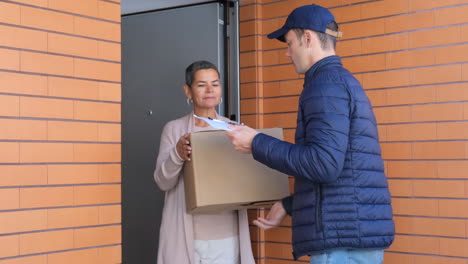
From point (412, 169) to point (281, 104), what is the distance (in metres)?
1.00

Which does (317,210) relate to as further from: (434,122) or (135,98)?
(135,98)

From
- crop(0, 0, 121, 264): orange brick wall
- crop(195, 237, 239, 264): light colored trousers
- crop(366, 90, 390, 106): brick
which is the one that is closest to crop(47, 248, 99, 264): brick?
crop(0, 0, 121, 264): orange brick wall

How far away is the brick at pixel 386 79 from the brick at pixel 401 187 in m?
0.55

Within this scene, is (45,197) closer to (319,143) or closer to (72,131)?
(72,131)

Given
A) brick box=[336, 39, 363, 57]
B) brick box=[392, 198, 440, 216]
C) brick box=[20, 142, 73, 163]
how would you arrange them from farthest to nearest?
brick box=[336, 39, 363, 57] < brick box=[392, 198, 440, 216] < brick box=[20, 142, 73, 163]

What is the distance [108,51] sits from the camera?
11.7 ft

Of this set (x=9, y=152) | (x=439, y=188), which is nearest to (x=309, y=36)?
(x=9, y=152)

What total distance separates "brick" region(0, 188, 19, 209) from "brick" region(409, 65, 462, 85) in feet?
7.26

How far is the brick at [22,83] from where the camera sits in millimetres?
3107

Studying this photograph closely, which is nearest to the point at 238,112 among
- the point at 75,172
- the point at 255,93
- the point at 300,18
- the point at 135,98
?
the point at 255,93

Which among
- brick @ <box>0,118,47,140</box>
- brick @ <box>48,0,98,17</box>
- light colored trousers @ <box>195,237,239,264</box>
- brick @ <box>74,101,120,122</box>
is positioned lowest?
light colored trousers @ <box>195,237,239,264</box>

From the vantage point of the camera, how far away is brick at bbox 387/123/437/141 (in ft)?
12.8

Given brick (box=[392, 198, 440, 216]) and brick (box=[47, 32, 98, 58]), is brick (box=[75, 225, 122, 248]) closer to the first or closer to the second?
brick (box=[47, 32, 98, 58])

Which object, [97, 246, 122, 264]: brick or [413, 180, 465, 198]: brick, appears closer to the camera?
[97, 246, 122, 264]: brick
